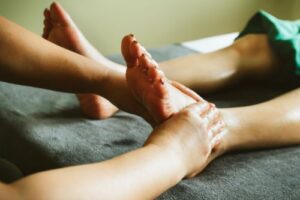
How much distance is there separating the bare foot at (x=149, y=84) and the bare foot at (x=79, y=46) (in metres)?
0.19

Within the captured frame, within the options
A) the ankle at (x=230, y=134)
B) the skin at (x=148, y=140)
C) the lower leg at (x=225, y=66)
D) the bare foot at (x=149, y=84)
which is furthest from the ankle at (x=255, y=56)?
the bare foot at (x=149, y=84)

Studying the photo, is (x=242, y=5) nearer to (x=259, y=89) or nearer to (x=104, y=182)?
(x=259, y=89)

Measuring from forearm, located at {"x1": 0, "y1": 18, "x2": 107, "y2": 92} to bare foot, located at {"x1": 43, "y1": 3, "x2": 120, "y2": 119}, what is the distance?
12 cm

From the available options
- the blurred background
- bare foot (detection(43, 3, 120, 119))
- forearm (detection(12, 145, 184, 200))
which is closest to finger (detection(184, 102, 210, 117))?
forearm (detection(12, 145, 184, 200))

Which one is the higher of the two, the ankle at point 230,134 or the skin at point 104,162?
the skin at point 104,162

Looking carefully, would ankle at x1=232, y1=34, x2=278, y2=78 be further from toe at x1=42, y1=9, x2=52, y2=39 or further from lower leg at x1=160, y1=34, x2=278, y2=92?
toe at x1=42, y1=9, x2=52, y2=39

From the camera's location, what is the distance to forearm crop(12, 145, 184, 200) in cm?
50

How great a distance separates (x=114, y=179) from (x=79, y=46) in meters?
0.43

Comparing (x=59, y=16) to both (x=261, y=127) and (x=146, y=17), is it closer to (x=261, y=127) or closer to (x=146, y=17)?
(x=261, y=127)

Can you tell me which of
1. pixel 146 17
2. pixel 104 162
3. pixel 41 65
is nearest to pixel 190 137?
pixel 104 162

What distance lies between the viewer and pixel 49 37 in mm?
952

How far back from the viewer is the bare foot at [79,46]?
0.89 m

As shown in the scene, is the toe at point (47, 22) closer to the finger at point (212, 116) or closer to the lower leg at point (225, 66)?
the lower leg at point (225, 66)

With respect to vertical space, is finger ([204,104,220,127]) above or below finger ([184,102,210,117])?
below
